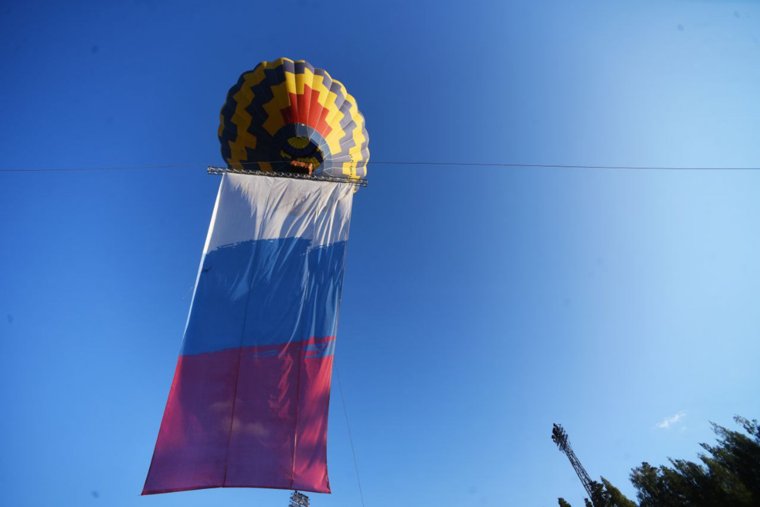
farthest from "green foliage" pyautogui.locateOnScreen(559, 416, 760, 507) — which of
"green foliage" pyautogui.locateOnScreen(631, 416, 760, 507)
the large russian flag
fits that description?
the large russian flag

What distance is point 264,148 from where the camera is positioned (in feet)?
25.7

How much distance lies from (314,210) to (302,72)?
442 centimetres

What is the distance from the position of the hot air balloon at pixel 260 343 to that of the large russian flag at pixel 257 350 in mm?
12

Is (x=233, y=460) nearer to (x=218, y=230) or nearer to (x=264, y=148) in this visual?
(x=218, y=230)

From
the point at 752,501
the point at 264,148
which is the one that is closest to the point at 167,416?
the point at 264,148

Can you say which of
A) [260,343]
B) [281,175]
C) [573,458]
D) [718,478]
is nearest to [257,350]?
[260,343]

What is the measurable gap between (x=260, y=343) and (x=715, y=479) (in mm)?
16663

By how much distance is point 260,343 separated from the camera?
4086 millimetres

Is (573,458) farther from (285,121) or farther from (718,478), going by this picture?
(285,121)

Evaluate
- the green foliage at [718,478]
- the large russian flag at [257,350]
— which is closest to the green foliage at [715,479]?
the green foliage at [718,478]

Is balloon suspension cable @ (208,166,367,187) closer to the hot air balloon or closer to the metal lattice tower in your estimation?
the hot air balloon

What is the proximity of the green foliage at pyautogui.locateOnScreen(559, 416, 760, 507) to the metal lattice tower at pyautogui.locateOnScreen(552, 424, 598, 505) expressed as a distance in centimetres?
219

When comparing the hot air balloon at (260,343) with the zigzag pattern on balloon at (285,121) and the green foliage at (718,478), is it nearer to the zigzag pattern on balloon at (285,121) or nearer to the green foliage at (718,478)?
the zigzag pattern on balloon at (285,121)

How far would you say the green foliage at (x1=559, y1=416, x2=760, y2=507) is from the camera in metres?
10.5
